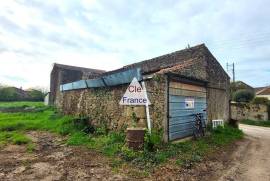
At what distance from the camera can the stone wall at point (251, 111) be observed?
2098 centimetres

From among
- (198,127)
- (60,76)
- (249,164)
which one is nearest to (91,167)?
(249,164)

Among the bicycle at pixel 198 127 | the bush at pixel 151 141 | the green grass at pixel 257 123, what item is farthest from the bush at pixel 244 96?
the bush at pixel 151 141

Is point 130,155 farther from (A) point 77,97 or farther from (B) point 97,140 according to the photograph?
(A) point 77,97

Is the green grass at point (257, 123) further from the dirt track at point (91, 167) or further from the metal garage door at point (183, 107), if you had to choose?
the dirt track at point (91, 167)

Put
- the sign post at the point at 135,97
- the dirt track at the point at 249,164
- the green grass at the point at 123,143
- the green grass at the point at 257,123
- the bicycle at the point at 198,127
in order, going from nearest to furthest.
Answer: the dirt track at the point at 249,164, the green grass at the point at 123,143, the sign post at the point at 135,97, the bicycle at the point at 198,127, the green grass at the point at 257,123

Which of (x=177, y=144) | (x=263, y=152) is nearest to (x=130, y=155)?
(x=177, y=144)

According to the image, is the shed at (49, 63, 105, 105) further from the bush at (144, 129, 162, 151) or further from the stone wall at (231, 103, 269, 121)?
the bush at (144, 129, 162, 151)

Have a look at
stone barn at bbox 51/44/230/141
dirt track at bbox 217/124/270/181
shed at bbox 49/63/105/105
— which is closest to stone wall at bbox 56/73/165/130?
stone barn at bbox 51/44/230/141

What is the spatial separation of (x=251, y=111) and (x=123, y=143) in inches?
711

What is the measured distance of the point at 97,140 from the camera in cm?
866

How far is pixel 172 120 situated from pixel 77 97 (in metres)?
6.74

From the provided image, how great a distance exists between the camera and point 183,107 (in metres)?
9.49

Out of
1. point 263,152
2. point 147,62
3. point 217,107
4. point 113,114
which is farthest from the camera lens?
point 147,62

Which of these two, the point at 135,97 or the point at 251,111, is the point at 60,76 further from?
the point at 135,97
